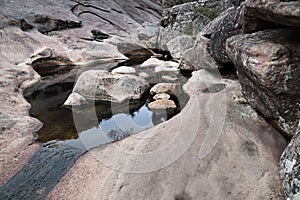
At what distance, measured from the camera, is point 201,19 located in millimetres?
10961

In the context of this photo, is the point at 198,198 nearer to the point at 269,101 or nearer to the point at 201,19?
the point at 269,101

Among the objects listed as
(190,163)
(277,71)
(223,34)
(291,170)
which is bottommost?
(190,163)

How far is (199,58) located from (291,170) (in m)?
5.60

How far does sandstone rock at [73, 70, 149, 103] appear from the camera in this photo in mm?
6859

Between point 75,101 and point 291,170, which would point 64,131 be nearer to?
point 75,101

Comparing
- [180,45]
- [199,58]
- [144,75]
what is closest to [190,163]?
[199,58]

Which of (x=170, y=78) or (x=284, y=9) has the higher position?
(x=284, y=9)

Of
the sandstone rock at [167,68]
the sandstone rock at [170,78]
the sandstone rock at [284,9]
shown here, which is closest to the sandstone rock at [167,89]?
the sandstone rock at [170,78]

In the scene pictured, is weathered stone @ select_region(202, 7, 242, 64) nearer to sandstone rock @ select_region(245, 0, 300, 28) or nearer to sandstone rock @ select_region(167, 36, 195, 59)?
sandstone rock @ select_region(245, 0, 300, 28)

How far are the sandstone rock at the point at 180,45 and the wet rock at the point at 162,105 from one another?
482 centimetres

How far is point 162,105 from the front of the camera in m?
6.18

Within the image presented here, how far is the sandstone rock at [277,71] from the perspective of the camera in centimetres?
314

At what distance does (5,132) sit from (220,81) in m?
4.71

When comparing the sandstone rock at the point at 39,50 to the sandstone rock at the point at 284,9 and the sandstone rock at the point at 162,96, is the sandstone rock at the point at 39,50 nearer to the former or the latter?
the sandstone rock at the point at 162,96
